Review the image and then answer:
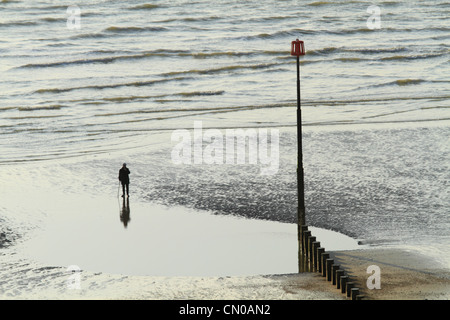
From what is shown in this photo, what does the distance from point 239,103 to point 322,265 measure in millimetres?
23698

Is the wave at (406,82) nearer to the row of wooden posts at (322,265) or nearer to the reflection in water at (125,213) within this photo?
the reflection in water at (125,213)

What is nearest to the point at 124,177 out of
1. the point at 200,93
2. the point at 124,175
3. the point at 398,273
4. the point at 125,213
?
the point at 124,175

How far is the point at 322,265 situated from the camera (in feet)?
57.0

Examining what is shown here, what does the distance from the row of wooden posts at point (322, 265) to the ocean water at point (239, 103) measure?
2213 mm

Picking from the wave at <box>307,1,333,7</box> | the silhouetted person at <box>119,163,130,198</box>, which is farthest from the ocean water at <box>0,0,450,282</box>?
the wave at <box>307,1,333,7</box>

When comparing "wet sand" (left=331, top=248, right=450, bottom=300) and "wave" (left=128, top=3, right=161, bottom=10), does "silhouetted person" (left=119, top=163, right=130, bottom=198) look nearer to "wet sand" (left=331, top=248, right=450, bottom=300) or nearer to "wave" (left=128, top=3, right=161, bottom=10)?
"wet sand" (left=331, top=248, right=450, bottom=300)

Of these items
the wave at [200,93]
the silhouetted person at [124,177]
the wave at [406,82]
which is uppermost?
the wave at [406,82]

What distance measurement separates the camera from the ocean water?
23938mm

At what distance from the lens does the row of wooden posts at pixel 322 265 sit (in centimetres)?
1600

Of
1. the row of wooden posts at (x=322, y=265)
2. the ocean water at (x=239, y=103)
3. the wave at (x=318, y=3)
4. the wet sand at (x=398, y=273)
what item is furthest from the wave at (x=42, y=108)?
the wave at (x=318, y=3)

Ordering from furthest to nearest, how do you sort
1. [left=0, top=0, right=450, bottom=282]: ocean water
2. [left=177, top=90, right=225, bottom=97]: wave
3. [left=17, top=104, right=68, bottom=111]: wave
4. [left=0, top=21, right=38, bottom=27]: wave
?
[left=0, top=21, right=38, bottom=27]: wave
[left=177, top=90, right=225, bottom=97]: wave
[left=17, top=104, right=68, bottom=111]: wave
[left=0, top=0, right=450, bottom=282]: ocean water

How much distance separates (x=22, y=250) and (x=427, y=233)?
1020 cm

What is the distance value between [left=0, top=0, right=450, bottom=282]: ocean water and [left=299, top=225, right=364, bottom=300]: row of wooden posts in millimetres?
2213
